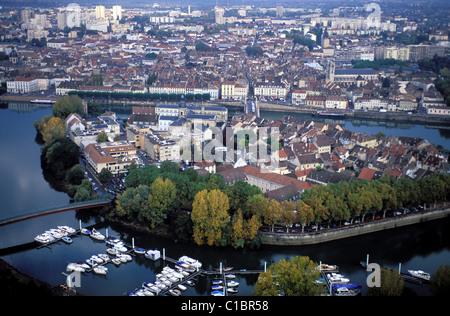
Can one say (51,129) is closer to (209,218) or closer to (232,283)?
(209,218)

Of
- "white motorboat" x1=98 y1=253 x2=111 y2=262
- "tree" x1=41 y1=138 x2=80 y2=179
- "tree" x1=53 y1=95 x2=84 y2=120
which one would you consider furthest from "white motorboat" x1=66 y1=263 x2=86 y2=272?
"tree" x1=53 y1=95 x2=84 y2=120

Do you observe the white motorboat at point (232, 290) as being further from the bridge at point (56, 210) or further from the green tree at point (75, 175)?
the green tree at point (75, 175)

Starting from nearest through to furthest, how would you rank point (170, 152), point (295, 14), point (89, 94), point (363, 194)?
1. point (363, 194)
2. point (170, 152)
3. point (89, 94)
4. point (295, 14)

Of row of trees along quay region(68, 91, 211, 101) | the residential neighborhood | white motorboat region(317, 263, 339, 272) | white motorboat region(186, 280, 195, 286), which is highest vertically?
the residential neighborhood

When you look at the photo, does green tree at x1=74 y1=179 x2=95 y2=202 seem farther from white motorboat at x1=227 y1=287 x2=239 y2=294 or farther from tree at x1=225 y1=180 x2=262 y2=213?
white motorboat at x1=227 y1=287 x2=239 y2=294

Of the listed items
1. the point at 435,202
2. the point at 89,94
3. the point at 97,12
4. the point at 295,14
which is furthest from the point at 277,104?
the point at 295,14
